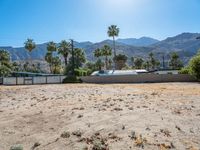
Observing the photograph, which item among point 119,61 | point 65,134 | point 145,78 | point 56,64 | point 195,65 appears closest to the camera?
point 65,134

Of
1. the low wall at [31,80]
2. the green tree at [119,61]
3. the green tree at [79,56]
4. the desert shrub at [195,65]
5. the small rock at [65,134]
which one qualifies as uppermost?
the green tree at [79,56]

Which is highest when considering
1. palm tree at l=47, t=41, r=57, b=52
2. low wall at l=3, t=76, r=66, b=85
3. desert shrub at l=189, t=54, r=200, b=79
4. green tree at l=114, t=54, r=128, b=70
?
palm tree at l=47, t=41, r=57, b=52

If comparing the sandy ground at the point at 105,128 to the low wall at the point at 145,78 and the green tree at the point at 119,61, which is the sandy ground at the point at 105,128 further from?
the green tree at the point at 119,61

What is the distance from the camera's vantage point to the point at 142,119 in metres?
13.3

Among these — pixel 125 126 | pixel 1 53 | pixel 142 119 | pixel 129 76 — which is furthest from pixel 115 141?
pixel 1 53

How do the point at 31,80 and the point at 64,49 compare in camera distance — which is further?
the point at 64,49

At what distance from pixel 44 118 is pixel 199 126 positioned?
7318mm

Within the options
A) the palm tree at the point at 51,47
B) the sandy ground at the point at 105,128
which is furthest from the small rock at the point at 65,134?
the palm tree at the point at 51,47

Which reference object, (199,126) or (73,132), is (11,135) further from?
(199,126)

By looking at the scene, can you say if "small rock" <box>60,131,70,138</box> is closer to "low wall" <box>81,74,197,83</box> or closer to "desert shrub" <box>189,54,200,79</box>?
"desert shrub" <box>189,54,200,79</box>

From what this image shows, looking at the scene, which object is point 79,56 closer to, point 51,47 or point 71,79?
point 51,47

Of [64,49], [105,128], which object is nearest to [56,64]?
[64,49]

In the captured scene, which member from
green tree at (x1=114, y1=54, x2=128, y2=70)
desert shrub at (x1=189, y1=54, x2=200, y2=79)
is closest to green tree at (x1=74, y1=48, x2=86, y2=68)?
green tree at (x1=114, y1=54, x2=128, y2=70)

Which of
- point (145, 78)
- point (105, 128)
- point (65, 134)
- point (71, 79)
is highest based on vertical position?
point (145, 78)
